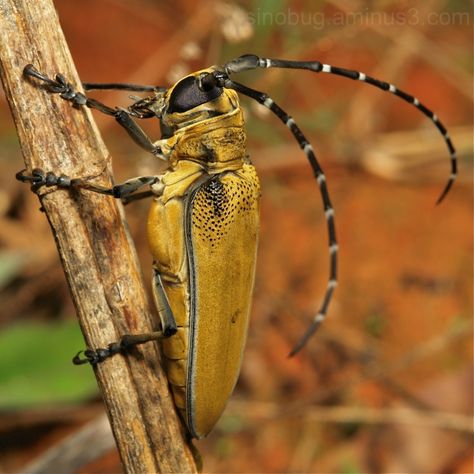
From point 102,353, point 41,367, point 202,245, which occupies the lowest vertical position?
point 102,353

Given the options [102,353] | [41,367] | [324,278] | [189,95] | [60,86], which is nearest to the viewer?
[60,86]

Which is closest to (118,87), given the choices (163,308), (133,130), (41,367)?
(133,130)

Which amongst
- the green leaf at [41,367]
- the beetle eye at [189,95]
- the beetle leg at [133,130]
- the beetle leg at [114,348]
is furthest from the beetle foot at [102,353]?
the green leaf at [41,367]

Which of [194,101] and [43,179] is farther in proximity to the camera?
[194,101]

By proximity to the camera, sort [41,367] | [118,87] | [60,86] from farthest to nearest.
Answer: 1. [41,367]
2. [118,87]
3. [60,86]

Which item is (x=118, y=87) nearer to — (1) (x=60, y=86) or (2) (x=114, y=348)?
(1) (x=60, y=86)

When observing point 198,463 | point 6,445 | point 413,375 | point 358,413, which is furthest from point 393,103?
point 198,463

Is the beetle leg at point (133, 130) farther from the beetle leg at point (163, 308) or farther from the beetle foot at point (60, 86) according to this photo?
the beetle leg at point (163, 308)

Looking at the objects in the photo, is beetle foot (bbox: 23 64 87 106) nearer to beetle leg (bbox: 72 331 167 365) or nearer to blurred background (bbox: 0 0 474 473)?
beetle leg (bbox: 72 331 167 365)
